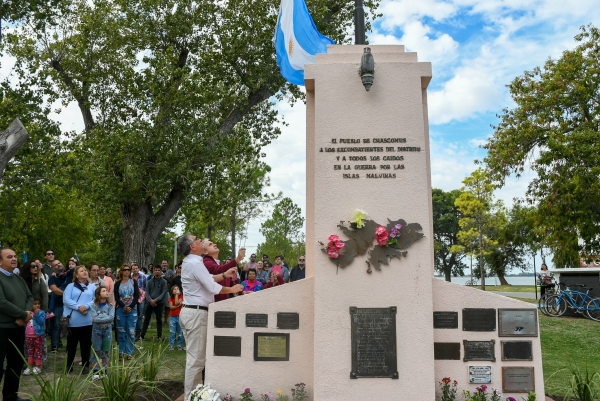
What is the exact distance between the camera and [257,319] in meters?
6.25

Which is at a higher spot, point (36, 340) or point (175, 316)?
point (175, 316)

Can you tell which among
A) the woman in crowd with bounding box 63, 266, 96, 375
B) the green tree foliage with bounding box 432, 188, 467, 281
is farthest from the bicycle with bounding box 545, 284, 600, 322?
the green tree foliage with bounding box 432, 188, 467, 281

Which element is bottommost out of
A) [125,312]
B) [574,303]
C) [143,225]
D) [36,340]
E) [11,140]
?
[36,340]

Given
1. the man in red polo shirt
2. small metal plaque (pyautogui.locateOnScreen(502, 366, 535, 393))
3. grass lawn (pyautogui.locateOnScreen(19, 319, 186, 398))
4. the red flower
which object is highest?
the red flower

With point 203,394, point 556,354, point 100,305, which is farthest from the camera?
point 556,354

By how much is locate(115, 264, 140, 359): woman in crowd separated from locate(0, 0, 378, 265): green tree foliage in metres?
6.01

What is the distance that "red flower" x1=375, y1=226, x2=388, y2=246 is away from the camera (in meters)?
5.91

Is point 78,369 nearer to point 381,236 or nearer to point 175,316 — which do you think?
point 175,316

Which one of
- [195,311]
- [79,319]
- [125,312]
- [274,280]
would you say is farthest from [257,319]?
[274,280]

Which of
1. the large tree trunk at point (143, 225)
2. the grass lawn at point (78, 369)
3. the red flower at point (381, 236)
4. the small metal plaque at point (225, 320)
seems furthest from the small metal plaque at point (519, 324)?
the large tree trunk at point (143, 225)

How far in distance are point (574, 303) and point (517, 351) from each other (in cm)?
1041

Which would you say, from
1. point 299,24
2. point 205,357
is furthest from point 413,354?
point 299,24

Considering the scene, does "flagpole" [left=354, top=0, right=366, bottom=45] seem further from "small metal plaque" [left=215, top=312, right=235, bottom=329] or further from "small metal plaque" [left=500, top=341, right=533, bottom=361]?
"small metal plaque" [left=500, top=341, right=533, bottom=361]

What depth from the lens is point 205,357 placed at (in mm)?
6246
